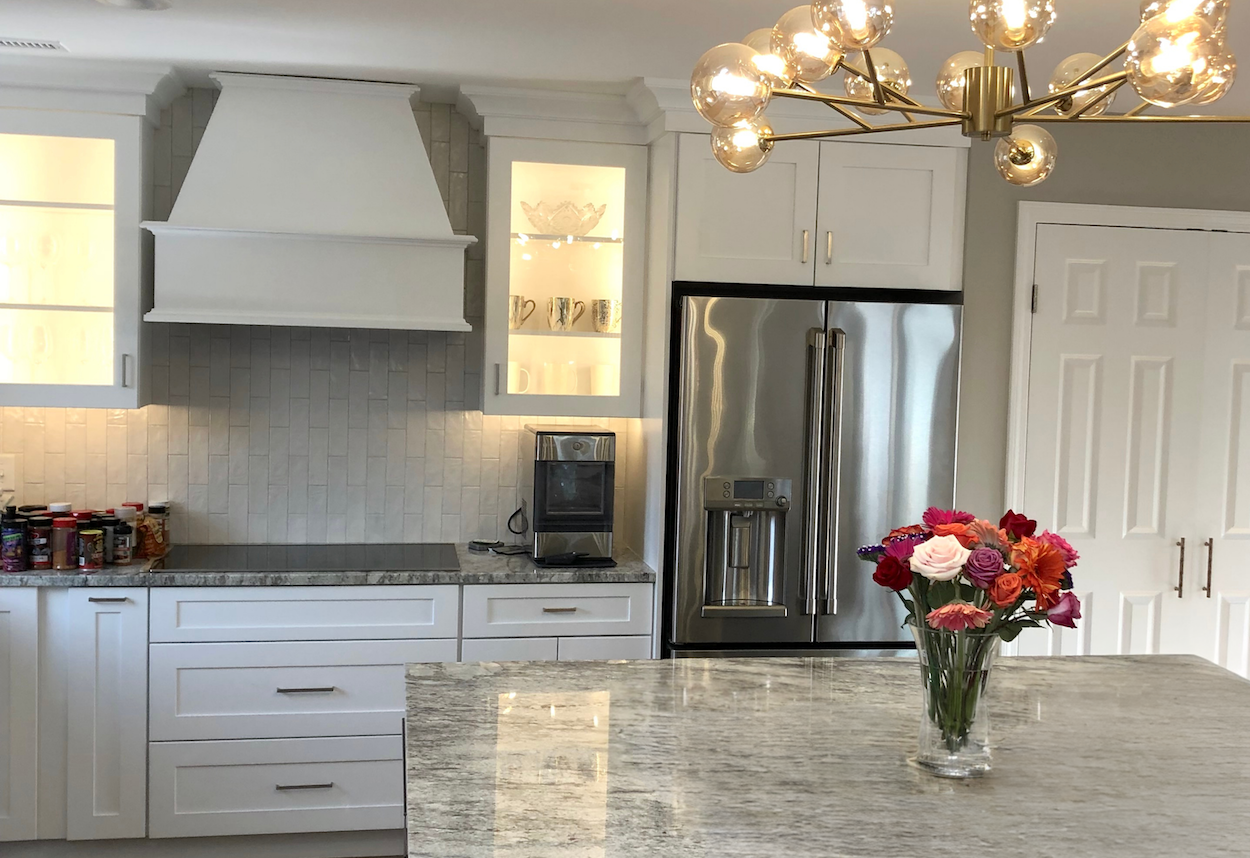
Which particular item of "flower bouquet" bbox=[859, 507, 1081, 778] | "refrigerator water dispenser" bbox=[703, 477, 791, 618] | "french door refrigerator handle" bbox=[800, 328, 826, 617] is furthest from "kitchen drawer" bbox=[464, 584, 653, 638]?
"flower bouquet" bbox=[859, 507, 1081, 778]

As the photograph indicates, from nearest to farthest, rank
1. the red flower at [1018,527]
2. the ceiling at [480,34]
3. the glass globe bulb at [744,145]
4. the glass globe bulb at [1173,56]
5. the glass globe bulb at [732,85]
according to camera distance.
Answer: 1. the glass globe bulb at [1173,56]
2. the glass globe bulb at [732,85]
3. the red flower at [1018,527]
4. the glass globe bulb at [744,145]
5. the ceiling at [480,34]

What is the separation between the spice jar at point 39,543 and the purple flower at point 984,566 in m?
2.71

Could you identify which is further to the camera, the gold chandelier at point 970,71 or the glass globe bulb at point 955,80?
the glass globe bulb at point 955,80

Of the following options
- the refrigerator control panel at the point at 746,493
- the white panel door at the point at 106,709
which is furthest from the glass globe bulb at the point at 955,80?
the white panel door at the point at 106,709

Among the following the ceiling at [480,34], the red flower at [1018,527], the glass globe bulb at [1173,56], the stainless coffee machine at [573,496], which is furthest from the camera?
the stainless coffee machine at [573,496]

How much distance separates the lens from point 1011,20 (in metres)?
1.44

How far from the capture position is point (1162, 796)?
5.52 ft

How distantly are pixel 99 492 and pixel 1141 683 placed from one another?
312 centimetres

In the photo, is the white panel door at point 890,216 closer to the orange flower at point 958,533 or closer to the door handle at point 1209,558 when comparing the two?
the door handle at point 1209,558

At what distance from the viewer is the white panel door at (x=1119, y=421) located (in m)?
3.70

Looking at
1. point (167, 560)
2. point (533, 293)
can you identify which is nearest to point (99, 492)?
point (167, 560)

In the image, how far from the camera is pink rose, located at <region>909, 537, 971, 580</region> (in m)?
1.66

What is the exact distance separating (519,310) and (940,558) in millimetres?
2229

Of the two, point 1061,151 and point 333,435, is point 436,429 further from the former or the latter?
point 1061,151
